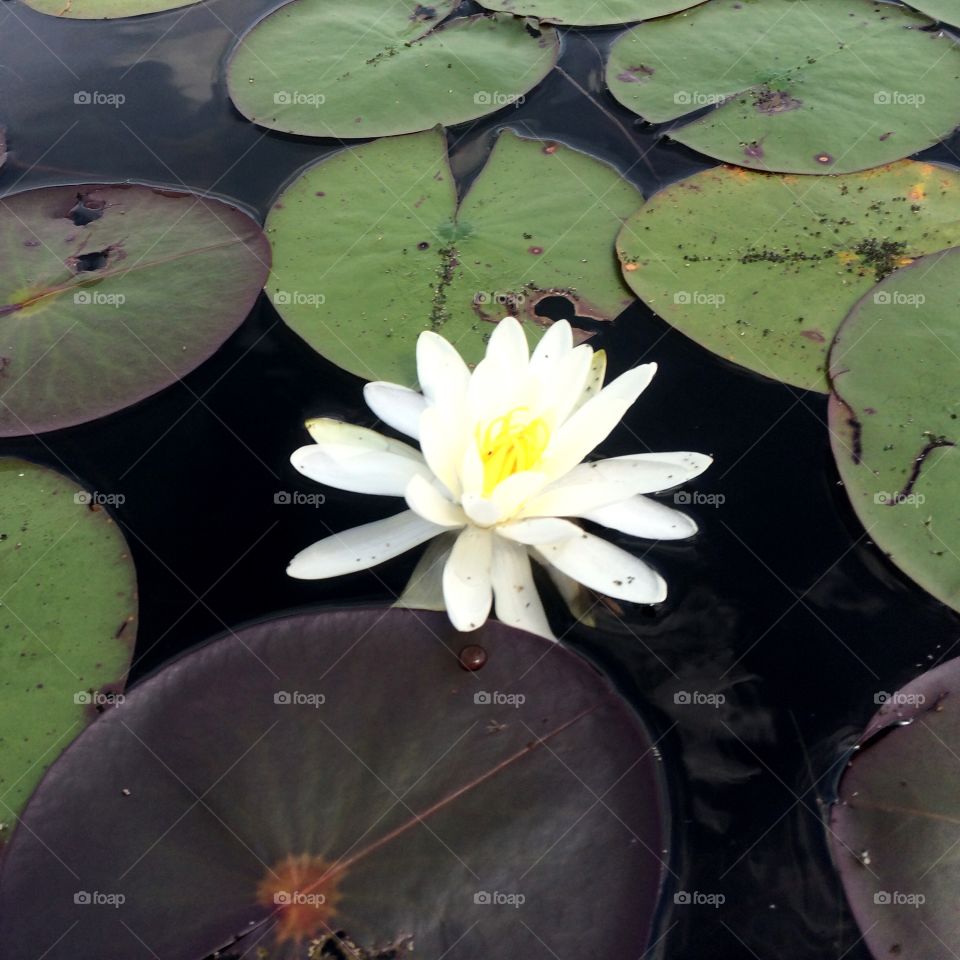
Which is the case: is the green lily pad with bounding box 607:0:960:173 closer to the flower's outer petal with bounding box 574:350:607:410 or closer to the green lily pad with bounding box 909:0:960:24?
the green lily pad with bounding box 909:0:960:24

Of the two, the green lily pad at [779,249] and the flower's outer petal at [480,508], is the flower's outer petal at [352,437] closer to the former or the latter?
the flower's outer petal at [480,508]

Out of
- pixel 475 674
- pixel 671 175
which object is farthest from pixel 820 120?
pixel 475 674
